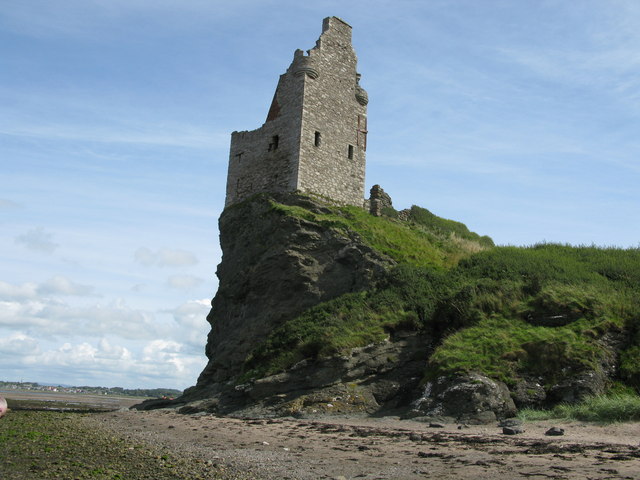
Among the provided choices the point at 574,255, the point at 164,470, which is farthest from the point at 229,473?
the point at 574,255

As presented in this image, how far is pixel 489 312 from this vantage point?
65.0ft

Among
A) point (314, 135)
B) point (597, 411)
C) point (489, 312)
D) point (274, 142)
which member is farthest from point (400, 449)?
point (274, 142)

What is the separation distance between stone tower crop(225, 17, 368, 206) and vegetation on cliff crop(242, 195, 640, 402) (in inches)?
66.2

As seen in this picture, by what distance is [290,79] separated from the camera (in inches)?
1188

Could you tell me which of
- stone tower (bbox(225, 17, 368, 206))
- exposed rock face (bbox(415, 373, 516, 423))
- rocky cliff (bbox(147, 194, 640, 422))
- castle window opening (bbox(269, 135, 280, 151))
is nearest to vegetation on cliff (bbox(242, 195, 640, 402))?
rocky cliff (bbox(147, 194, 640, 422))

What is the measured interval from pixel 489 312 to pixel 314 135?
43.3ft

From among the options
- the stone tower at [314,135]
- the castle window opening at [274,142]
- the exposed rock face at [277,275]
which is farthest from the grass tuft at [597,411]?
the castle window opening at [274,142]

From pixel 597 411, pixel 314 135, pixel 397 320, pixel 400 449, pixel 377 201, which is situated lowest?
pixel 400 449

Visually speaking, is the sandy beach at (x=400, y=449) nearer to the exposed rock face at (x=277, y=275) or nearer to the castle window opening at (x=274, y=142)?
the exposed rock face at (x=277, y=275)

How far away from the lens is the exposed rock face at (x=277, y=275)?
83.9 ft

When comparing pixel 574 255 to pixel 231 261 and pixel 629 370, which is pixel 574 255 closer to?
pixel 629 370

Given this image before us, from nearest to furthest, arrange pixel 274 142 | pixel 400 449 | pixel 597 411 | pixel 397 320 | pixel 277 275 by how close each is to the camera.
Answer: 1. pixel 400 449
2. pixel 597 411
3. pixel 397 320
4. pixel 277 275
5. pixel 274 142

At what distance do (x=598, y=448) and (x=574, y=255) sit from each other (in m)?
16.5

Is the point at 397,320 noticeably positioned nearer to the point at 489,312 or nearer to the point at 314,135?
the point at 489,312
